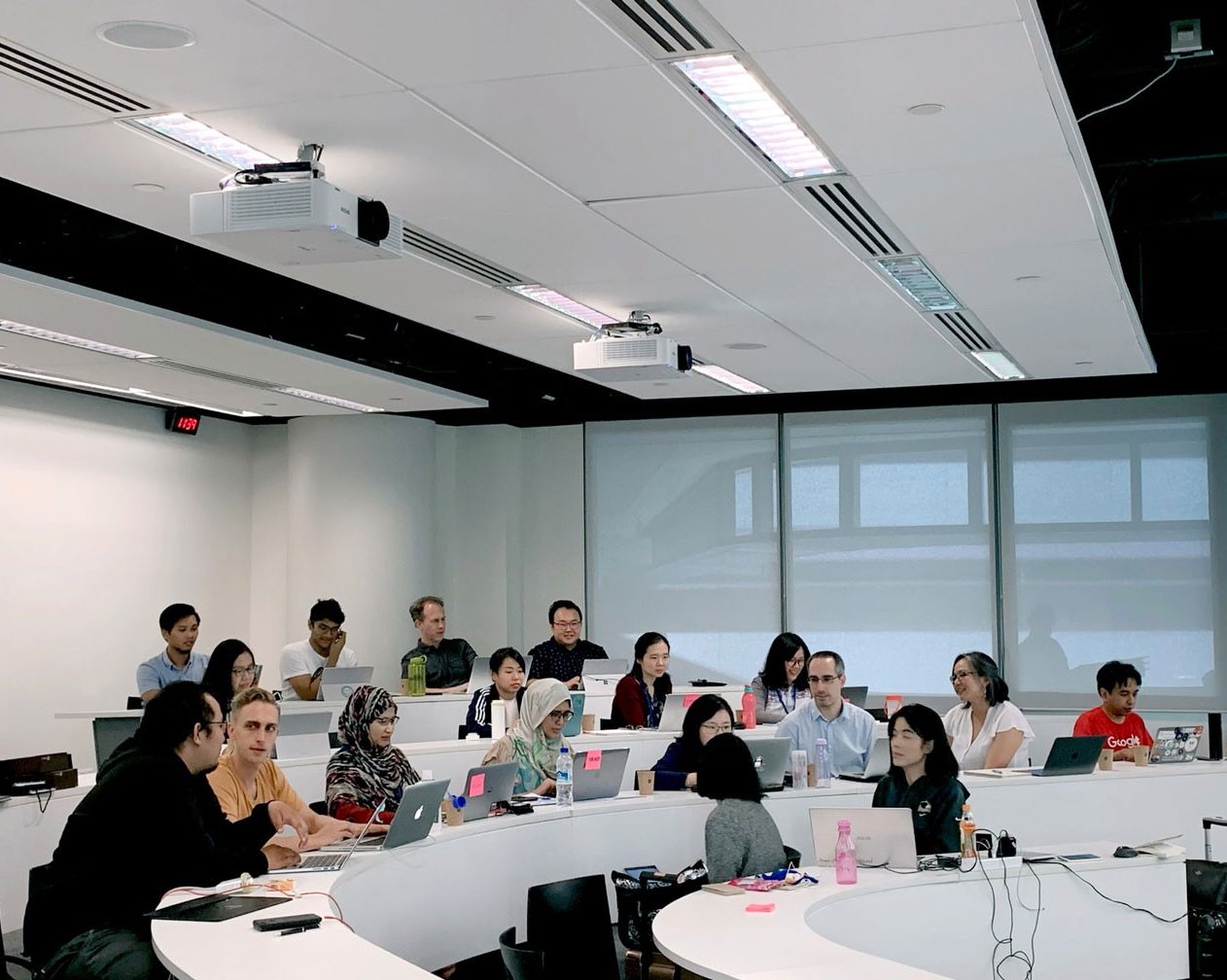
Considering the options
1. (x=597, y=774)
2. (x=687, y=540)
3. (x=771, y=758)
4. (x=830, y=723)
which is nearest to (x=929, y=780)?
(x=771, y=758)

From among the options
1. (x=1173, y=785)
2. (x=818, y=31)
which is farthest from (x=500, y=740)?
(x=818, y=31)

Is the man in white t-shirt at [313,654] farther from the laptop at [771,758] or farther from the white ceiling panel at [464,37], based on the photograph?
the white ceiling panel at [464,37]

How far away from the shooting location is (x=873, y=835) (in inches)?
203

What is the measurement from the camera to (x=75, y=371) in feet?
29.5

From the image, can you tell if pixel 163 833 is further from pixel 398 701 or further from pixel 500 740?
pixel 398 701

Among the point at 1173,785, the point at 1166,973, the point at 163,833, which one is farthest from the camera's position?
the point at 1173,785

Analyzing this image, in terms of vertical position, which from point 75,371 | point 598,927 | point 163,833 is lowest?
point 598,927

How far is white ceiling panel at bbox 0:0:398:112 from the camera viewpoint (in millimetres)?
3486

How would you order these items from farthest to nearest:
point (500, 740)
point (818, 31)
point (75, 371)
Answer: point (75, 371) < point (500, 740) < point (818, 31)

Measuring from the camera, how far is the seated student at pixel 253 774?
512 centimetres

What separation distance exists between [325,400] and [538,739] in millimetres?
4616

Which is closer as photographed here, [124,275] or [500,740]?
[500,740]

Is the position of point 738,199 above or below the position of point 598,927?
above

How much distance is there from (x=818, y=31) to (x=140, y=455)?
8680 millimetres
